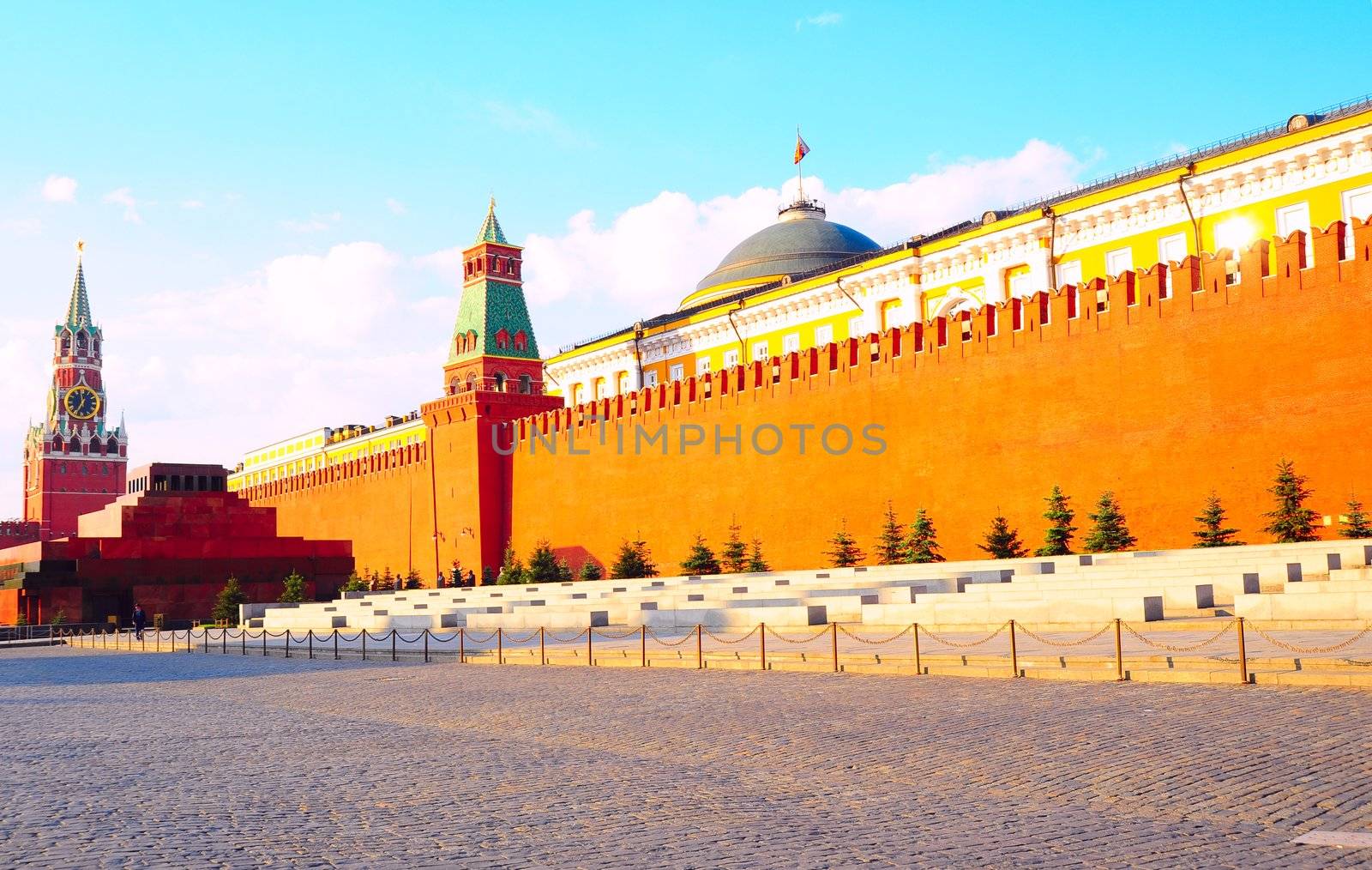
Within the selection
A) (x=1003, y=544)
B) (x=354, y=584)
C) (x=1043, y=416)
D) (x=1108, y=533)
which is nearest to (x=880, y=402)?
(x=1043, y=416)

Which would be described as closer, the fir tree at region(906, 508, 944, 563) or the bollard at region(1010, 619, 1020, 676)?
the bollard at region(1010, 619, 1020, 676)

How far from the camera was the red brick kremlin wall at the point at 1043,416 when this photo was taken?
52.1 feet

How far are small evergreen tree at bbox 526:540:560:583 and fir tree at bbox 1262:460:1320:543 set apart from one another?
15329 mm

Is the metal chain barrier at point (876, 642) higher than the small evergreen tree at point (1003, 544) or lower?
lower

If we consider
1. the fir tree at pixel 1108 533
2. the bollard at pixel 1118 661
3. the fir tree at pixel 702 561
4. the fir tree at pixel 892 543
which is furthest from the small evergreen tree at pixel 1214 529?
the fir tree at pixel 702 561

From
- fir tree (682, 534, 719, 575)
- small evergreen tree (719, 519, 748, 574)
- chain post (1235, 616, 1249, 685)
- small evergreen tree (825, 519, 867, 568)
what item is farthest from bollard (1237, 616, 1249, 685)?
fir tree (682, 534, 719, 575)

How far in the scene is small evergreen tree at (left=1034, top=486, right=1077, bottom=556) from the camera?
1777 cm

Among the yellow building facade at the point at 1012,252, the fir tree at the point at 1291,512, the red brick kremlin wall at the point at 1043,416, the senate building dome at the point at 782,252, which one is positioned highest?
the senate building dome at the point at 782,252

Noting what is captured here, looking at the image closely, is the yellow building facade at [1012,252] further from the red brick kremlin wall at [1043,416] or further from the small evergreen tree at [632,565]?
the small evergreen tree at [632,565]

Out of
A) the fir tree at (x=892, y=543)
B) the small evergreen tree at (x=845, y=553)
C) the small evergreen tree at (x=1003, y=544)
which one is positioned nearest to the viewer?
the small evergreen tree at (x=1003, y=544)

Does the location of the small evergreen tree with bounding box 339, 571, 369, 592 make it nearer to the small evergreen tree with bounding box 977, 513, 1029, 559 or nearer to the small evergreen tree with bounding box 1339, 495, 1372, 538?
the small evergreen tree with bounding box 977, 513, 1029, 559

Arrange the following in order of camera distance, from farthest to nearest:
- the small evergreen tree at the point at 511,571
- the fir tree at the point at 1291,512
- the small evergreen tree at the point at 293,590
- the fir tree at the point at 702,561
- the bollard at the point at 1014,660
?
the small evergreen tree at the point at 293,590 → the small evergreen tree at the point at 511,571 → the fir tree at the point at 702,561 → the fir tree at the point at 1291,512 → the bollard at the point at 1014,660

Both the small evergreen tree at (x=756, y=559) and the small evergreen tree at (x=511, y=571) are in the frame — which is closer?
the small evergreen tree at (x=756, y=559)

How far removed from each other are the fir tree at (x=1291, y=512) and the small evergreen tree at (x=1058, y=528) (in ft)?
9.00
